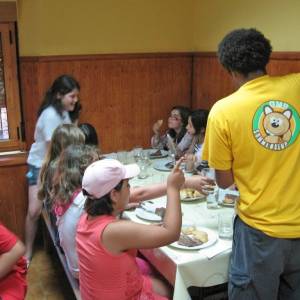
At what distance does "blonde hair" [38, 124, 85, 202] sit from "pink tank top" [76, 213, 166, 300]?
0.66 meters

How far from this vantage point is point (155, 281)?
1936 millimetres

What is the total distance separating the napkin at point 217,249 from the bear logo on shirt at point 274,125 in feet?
1.65

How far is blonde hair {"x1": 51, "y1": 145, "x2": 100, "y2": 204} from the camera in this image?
2039 millimetres

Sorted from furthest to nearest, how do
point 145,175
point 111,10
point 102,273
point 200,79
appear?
1. point 200,79
2. point 111,10
3. point 145,175
4. point 102,273

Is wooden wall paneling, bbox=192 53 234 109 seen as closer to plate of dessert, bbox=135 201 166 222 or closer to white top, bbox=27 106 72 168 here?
white top, bbox=27 106 72 168

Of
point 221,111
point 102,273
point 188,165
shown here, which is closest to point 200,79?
point 188,165

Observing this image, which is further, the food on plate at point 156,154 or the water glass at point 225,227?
the food on plate at point 156,154

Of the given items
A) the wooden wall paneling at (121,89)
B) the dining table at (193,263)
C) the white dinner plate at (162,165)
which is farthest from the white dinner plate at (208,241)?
the wooden wall paneling at (121,89)

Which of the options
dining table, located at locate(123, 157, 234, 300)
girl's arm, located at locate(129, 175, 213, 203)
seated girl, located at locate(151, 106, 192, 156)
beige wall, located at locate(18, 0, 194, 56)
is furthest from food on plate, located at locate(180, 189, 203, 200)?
beige wall, located at locate(18, 0, 194, 56)

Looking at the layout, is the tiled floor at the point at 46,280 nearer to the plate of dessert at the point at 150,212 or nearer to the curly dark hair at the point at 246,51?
the plate of dessert at the point at 150,212

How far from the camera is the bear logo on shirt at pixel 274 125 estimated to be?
5.12ft

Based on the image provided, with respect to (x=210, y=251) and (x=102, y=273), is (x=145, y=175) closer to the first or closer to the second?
(x=210, y=251)

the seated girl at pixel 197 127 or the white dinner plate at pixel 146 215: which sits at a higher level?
the seated girl at pixel 197 127

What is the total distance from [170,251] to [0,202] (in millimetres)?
2041
